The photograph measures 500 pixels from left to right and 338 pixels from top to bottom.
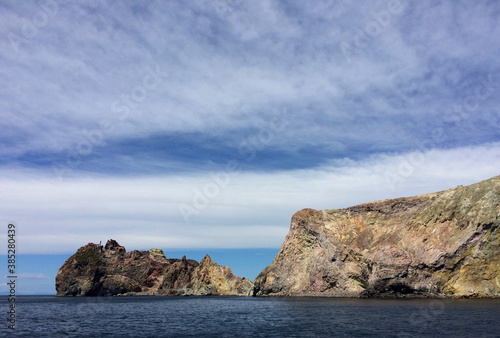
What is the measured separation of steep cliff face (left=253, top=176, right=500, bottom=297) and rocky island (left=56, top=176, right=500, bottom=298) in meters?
0.21

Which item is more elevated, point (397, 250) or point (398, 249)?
point (398, 249)

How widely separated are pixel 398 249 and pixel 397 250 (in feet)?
1.83

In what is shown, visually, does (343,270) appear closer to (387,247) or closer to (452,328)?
(387,247)

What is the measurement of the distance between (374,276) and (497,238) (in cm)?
3245

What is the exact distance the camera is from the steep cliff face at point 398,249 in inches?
3509

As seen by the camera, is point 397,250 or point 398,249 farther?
point 398,249

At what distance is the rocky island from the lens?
89.1 m

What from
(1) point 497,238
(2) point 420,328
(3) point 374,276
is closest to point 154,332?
(2) point 420,328

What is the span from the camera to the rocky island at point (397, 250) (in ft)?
292

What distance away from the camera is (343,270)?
116625 millimetres

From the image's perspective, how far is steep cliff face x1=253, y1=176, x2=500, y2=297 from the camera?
3509 inches

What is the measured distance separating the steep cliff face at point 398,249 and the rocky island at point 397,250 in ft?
0.69

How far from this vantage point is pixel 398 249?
10206 cm

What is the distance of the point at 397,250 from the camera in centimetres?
10175
